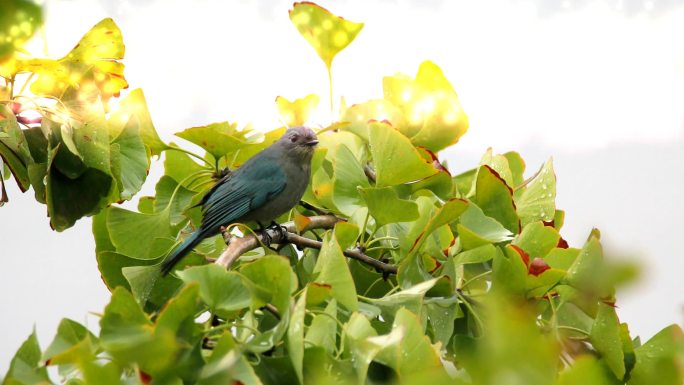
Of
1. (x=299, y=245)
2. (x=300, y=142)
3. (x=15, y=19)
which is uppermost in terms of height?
(x=15, y=19)

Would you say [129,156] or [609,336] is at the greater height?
[129,156]

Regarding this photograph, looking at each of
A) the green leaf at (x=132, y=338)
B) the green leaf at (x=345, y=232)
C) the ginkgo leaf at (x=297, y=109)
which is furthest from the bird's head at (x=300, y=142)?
the green leaf at (x=132, y=338)

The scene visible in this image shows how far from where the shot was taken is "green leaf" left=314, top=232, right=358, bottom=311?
158cm

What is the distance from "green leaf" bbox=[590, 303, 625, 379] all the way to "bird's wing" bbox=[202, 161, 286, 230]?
124cm

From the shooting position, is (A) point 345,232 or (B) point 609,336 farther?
(B) point 609,336

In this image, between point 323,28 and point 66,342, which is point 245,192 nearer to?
point 323,28

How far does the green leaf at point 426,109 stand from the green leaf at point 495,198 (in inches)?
10.1

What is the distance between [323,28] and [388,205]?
2.40 feet

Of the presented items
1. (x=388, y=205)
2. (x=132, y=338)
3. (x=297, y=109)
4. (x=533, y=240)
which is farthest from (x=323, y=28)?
(x=132, y=338)

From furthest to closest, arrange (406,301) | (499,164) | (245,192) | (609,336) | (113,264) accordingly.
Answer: (245,192) → (499,164) → (113,264) → (609,336) → (406,301)

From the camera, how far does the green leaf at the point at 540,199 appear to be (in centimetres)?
229

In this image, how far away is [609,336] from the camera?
1926 millimetres

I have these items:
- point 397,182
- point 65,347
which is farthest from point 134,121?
point 65,347

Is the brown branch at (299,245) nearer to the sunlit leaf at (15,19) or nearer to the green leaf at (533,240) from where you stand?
the green leaf at (533,240)
